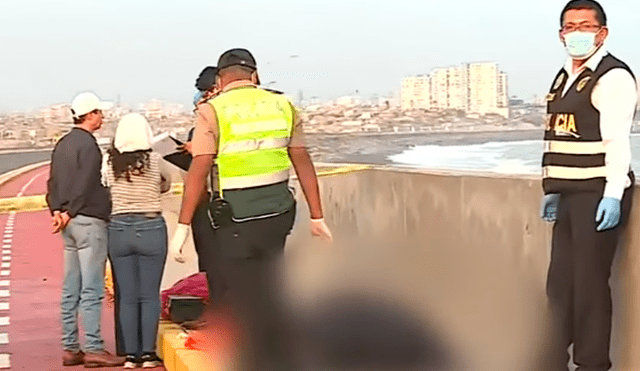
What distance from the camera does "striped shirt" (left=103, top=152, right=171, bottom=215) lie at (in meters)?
7.07

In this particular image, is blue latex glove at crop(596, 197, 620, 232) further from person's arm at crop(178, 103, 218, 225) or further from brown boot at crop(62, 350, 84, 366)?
brown boot at crop(62, 350, 84, 366)

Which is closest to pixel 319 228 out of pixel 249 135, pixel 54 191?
pixel 249 135

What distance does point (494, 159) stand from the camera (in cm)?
4659

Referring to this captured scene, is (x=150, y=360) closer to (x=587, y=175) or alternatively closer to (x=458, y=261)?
(x=458, y=261)

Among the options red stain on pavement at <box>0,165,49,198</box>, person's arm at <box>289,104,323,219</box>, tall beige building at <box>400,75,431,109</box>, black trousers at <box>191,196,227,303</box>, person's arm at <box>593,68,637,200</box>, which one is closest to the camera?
person's arm at <box>593,68,637,200</box>

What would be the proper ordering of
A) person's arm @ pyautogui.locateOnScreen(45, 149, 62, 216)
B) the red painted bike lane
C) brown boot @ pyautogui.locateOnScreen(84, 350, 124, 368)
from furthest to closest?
the red painted bike lane, brown boot @ pyautogui.locateOnScreen(84, 350, 124, 368), person's arm @ pyautogui.locateOnScreen(45, 149, 62, 216)

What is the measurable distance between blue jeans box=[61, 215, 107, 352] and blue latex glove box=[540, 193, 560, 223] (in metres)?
2.98

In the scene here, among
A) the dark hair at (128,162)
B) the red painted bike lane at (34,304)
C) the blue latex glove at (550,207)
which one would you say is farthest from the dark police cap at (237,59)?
the red painted bike lane at (34,304)

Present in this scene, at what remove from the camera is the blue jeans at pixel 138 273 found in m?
7.15

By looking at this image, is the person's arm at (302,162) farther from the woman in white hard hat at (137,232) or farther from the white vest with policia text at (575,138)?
the woman in white hard hat at (137,232)

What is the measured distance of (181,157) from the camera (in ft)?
24.0

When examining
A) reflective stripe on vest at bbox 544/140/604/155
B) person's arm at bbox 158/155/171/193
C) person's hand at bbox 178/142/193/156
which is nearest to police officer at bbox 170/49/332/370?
reflective stripe on vest at bbox 544/140/604/155

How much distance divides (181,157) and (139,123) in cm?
44

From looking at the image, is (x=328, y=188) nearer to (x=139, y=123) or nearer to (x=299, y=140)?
(x=139, y=123)
